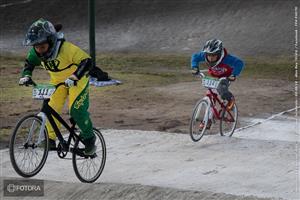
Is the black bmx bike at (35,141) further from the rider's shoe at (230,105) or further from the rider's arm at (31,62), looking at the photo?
the rider's shoe at (230,105)

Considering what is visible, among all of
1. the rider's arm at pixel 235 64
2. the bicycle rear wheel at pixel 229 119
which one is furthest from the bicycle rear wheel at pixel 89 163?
the bicycle rear wheel at pixel 229 119

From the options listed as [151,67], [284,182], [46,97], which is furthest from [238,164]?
[151,67]

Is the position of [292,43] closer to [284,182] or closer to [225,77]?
[225,77]

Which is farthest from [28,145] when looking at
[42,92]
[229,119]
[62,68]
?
[229,119]

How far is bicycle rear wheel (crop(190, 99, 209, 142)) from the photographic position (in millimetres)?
11391

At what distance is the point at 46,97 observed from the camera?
8328 millimetres

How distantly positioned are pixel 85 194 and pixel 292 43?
16.9 meters

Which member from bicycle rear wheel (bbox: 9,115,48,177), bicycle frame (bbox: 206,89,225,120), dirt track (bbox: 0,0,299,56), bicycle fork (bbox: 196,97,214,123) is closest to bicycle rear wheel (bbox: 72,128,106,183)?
bicycle rear wheel (bbox: 9,115,48,177)

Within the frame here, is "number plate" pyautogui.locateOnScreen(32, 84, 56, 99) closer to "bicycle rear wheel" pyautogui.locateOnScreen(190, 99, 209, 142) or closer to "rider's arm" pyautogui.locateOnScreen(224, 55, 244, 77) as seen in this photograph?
"bicycle rear wheel" pyautogui.locateOnScreen(190, 99, 209, 142)

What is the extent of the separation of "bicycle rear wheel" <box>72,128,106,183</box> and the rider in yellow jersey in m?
0.12

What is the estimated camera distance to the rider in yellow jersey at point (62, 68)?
8.28 meters

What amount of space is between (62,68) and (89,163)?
1.33 m

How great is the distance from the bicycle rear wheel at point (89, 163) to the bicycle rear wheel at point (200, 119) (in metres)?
2.47

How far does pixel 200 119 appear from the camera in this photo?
452 inches
